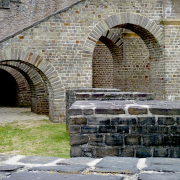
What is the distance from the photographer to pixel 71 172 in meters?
2.28

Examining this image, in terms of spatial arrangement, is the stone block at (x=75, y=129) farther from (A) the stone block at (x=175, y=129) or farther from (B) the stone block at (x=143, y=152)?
(A) the stone block at (x=175, y=129)

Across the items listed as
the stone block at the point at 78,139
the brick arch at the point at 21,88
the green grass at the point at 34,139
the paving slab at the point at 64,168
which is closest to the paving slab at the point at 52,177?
the paving slab at the point at 64,168

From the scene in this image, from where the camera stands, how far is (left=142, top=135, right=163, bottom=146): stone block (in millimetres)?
3801

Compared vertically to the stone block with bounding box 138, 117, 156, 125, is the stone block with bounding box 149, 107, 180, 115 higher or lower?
higher

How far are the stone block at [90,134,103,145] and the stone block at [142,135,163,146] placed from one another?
49 cm

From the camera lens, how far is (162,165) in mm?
2494

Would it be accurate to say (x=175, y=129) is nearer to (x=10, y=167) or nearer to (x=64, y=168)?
(x=64, y=168)

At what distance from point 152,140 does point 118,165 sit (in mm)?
1400

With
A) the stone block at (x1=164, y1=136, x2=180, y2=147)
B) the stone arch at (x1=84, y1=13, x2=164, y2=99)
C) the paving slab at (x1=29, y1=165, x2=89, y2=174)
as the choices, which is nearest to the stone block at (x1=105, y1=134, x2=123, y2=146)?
the stone block at (x1=164, y1=136, x2=180, y2=147)

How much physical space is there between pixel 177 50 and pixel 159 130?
8.85 m

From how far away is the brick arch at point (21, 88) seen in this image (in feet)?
55.3

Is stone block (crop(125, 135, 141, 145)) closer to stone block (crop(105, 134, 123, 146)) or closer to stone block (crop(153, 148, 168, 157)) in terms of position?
stone block (crop(105, 134, 123, 146))

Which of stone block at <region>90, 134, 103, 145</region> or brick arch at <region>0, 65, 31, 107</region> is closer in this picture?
stone block at <region>90, 134, 103, 145</region>

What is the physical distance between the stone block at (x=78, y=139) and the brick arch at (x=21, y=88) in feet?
44.5
